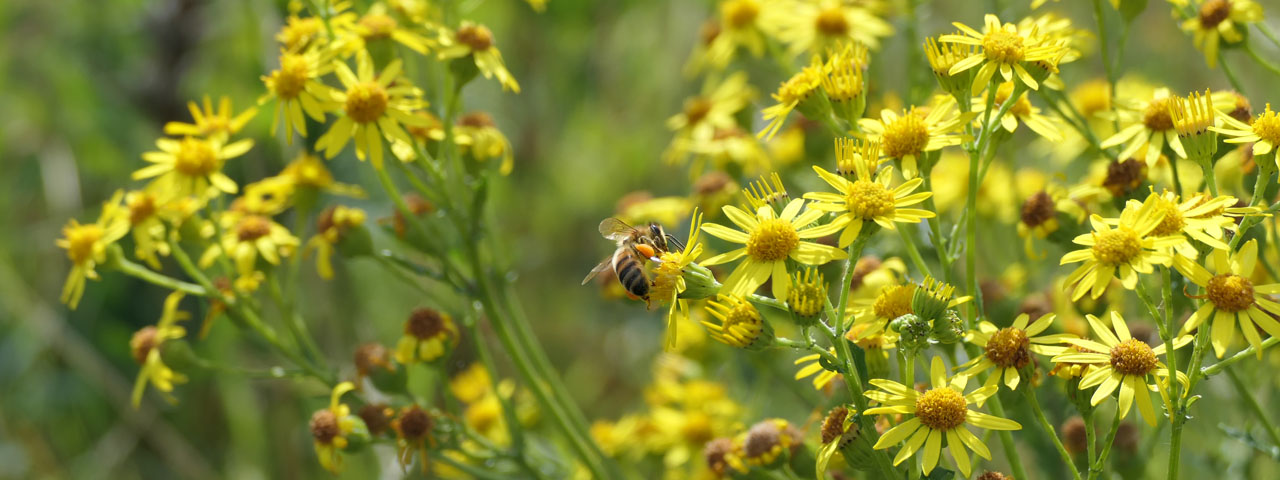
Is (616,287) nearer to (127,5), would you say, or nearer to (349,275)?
(349,275)

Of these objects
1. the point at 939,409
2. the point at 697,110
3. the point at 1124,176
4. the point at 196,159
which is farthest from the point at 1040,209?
the point at 196,159

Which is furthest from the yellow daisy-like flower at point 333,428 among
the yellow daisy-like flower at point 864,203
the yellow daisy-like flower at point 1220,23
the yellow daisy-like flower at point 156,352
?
the yellow daisy-like flower at point 1220,23

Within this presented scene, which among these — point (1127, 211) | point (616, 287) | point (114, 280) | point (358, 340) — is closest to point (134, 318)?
point (114, 280)

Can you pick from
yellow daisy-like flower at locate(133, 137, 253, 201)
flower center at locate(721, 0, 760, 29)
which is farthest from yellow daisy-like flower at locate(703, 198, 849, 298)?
flower center at locate(721, 0, 760, 29)

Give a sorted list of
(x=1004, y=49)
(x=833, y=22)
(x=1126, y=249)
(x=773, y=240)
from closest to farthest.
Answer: (x=1126, y=249), (x=773, y=240), (x=1004, y=49), (x=833, y=22)

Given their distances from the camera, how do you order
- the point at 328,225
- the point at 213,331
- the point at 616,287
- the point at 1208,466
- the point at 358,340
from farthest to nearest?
the point at 358,340, the point at 213,331, the point at 616,287, the point at 328,225, the point at 1208,466

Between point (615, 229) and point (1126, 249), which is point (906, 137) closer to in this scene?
point (1126, 249)

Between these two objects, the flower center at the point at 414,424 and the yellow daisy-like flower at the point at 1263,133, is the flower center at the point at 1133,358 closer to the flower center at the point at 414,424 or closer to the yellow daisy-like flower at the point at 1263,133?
the yellow daisy-like flower at the point at 1263,133
